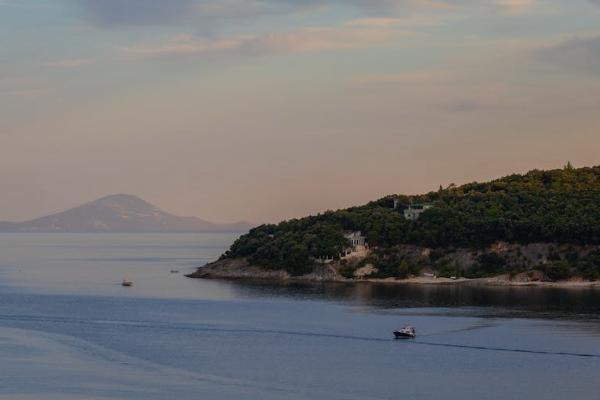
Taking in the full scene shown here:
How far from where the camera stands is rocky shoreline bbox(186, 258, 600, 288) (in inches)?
5916

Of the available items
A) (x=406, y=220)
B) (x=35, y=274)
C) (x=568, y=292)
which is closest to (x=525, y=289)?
(x=568, y=292)

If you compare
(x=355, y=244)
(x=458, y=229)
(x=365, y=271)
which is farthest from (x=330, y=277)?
(x=458, y=229)

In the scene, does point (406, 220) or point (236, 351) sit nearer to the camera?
point (236, 351)

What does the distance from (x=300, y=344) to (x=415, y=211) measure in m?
90.3

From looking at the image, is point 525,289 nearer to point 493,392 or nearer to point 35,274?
point 493,392

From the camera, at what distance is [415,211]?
7087 inches

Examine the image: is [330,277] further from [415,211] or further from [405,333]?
[405,333]

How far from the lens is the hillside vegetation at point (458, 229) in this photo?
157m

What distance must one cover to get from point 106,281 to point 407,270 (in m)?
47.5

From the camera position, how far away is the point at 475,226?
162625mm

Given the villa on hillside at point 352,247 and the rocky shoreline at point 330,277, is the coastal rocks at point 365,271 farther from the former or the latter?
the villa on hillside at point 352,247

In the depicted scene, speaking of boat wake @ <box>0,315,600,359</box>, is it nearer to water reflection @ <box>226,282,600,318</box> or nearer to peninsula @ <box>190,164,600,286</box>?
water reflection @ <box>226,282,600,318</box>

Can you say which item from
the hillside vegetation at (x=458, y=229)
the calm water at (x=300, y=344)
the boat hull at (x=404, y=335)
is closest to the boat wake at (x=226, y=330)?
the calm water at (x=300, y=344)

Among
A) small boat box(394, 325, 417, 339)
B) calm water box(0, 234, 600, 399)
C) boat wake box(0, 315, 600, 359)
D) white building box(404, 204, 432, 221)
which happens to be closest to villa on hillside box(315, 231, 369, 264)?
white building box(404, 204, 432, 221)
